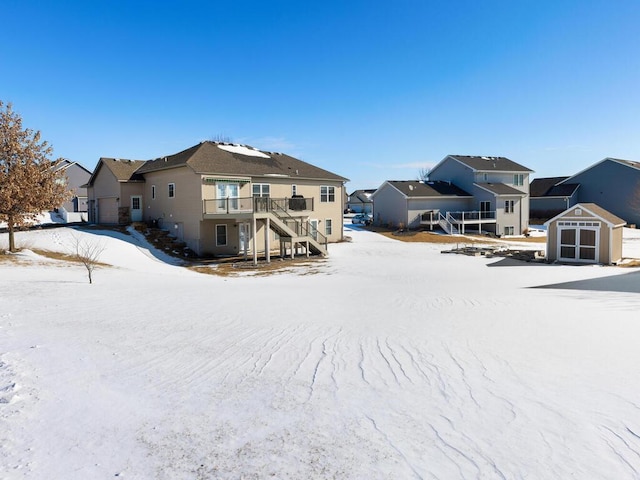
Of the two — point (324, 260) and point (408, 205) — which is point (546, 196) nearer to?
point (408, 205)

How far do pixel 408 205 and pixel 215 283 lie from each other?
30.5 meters

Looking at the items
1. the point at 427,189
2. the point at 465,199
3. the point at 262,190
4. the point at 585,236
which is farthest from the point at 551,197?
the point at 262,190

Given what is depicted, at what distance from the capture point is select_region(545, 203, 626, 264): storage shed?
80.9 ft

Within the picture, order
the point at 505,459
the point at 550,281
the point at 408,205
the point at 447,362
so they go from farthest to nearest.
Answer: the point at 408,205 < the point at 550,281 < the point at 447,362 < the point at 505,459

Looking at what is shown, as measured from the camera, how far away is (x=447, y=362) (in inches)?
317

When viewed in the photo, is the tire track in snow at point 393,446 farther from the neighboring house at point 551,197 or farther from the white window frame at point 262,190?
the neighboring house at point 551,197

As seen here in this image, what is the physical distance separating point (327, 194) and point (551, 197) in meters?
35.8

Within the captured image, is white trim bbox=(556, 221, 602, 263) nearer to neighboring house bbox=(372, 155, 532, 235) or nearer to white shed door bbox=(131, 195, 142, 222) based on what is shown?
neighboring house bbox=(372, 155, 532, 235)

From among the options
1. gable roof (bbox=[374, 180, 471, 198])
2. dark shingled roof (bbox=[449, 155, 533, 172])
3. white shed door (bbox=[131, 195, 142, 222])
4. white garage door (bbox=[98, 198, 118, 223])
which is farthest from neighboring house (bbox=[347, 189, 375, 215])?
white shed door (bbox=[131, 195, 142, 222])

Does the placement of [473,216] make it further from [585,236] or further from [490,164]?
[585,236]

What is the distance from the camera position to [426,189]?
47.8 meters

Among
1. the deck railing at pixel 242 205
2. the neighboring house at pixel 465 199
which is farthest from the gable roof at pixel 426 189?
the deck railing at pixel 242 205

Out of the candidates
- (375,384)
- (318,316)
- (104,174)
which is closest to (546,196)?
(104,174)

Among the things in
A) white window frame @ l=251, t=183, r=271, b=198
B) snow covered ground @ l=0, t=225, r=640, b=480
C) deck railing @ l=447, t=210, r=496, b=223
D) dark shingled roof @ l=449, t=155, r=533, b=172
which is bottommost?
snow covered ground @ l=0, t=225, r=640, b=480
